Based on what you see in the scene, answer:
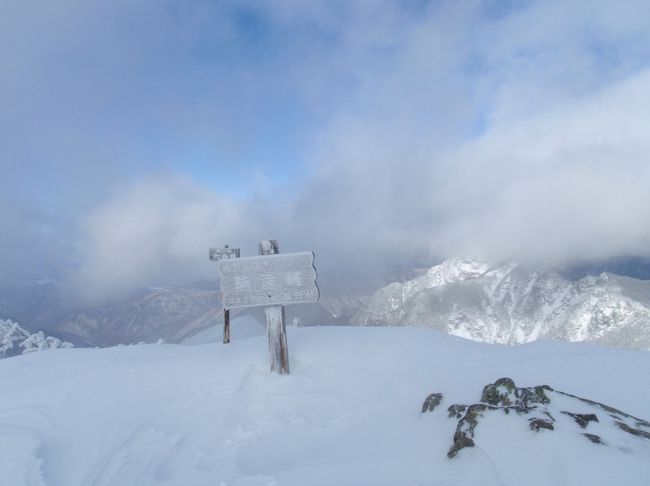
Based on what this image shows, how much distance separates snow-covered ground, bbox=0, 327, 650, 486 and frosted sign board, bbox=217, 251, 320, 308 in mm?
2423

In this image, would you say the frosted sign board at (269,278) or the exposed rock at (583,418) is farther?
the frosted sign board at (269,278)

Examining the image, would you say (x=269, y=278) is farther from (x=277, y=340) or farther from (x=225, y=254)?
(x=225, y=254)

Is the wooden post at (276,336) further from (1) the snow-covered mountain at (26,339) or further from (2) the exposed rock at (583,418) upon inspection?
(1) the snow-covered mountain at (26,339)

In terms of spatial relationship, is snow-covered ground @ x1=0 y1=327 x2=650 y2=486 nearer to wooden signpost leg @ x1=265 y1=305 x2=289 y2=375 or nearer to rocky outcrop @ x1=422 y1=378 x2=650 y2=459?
rocky outcrop @ x1=422 y1=378 x2=650 y2=459

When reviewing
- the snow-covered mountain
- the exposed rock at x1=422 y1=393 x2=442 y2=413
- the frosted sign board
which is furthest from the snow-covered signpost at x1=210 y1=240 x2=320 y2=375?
the snow-covered mountain

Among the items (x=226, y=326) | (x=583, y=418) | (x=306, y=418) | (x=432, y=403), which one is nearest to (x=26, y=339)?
(x=226, y=326)

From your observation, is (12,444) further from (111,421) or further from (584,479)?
(584,479)

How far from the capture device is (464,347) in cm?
1393

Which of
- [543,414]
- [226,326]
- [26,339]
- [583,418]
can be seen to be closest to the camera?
[583,418]

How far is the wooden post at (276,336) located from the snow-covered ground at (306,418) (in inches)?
16.4

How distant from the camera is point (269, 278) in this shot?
473 inches

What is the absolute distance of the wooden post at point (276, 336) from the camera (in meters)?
11.9

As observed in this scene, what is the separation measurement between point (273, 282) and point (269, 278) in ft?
0.60

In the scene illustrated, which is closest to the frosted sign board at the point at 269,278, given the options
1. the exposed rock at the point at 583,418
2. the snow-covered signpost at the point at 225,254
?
the snow-covered signpost at the point at 225,254
